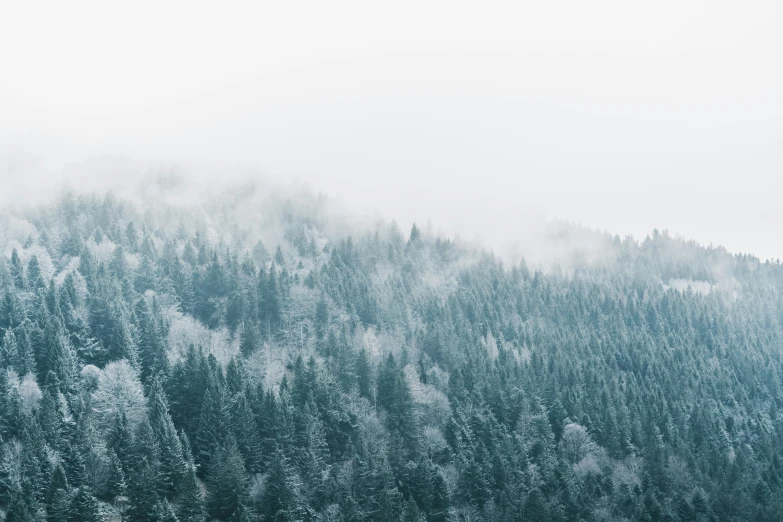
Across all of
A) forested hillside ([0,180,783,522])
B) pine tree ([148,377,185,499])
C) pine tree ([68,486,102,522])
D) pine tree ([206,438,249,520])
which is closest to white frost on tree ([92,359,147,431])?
forested hillside ([0,180,783,522])

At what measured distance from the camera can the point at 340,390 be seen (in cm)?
10894

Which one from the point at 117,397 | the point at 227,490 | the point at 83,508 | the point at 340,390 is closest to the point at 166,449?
the point at 227,490

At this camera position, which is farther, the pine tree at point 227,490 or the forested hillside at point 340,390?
the forested hillside at point 340,390

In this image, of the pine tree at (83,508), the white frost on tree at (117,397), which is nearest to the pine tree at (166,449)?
the white frost on tree at (117,397)

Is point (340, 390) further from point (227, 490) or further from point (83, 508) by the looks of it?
point (83, 508)

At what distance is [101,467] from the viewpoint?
7731cm

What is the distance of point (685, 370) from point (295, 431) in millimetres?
86229

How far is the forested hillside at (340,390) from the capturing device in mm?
81750

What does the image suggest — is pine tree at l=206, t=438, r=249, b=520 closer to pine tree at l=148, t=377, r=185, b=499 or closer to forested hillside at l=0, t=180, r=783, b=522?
forested hillside at l=0, t=180, r=783, b=522

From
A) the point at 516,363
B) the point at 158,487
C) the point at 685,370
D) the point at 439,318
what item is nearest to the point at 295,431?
the point at 158,487

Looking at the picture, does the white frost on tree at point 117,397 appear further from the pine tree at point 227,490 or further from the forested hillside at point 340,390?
the pine tree at point 227,490

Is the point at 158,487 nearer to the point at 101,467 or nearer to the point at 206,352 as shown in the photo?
the point at 101,467

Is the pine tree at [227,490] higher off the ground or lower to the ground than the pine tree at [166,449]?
lower

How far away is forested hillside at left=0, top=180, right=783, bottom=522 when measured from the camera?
81.8 metres
